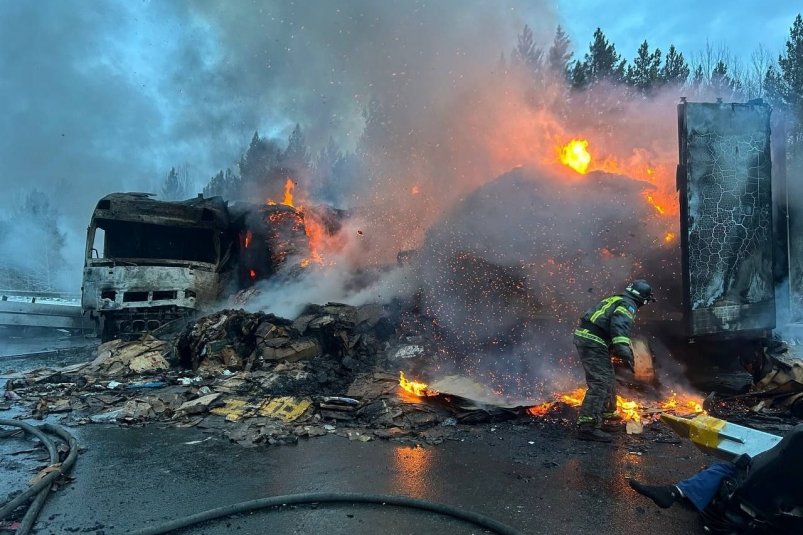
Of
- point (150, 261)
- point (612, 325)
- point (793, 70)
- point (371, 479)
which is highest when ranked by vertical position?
point (793, 70)

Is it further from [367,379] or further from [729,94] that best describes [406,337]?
[729,94]

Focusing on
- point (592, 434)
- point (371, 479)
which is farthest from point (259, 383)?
point (592, 434)

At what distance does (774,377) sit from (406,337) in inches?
185

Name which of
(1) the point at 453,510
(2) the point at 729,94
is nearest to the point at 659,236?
(1) the point at 453,510

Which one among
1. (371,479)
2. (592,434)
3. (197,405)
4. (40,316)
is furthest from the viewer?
(40,316)

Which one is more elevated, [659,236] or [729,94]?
[729,94]

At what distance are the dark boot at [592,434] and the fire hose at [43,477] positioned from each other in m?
4.49

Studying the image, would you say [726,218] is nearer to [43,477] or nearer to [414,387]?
[414,387]

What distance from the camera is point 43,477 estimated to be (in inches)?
145

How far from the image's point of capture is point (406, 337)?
7469mm

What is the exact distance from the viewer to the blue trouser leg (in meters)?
2.85

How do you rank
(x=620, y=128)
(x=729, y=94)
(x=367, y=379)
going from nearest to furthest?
(x=367, y=379)
(x=620, y=128)
(x=729, y=94)

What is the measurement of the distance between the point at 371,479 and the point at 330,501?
1.97 ft

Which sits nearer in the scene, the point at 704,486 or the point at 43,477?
the point at 704,486
